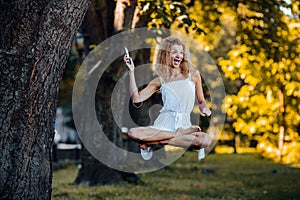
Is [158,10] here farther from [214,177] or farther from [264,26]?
[214,177]

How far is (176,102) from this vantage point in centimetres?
464

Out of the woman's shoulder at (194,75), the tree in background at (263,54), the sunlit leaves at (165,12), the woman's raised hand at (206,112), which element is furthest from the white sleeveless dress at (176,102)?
the tree in background at (263,54)

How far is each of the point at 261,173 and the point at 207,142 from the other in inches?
675

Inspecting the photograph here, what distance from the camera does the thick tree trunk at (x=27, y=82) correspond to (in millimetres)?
5801

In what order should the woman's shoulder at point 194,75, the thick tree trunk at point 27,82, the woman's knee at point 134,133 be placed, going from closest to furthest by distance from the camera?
1. the woman's knee at point 134,133
2. the woman's shoulder at point 194,75
3. the thick tree trunk at point 27,82

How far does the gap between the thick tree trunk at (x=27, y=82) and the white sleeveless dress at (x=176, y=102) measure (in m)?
1.62

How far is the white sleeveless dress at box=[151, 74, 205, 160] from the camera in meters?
4.62

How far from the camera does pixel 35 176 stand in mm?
5969

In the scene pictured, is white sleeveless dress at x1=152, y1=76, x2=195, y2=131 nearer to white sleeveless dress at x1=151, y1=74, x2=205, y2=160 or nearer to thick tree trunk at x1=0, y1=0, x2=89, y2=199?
white sleeveless dress at x1=151, y1=74, x2=205, y2=160

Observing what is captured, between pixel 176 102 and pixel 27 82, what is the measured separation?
1.79 meters

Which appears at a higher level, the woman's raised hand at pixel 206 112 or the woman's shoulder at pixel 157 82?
the woman's shoulder at pixel 157 82

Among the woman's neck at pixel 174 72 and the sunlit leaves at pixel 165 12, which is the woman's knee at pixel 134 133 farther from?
the sunlit leaves at pixel 165 12

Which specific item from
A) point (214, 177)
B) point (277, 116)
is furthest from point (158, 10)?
point (277, 116)

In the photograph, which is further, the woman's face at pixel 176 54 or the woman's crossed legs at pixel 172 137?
the woman's face at pixel 176 54
